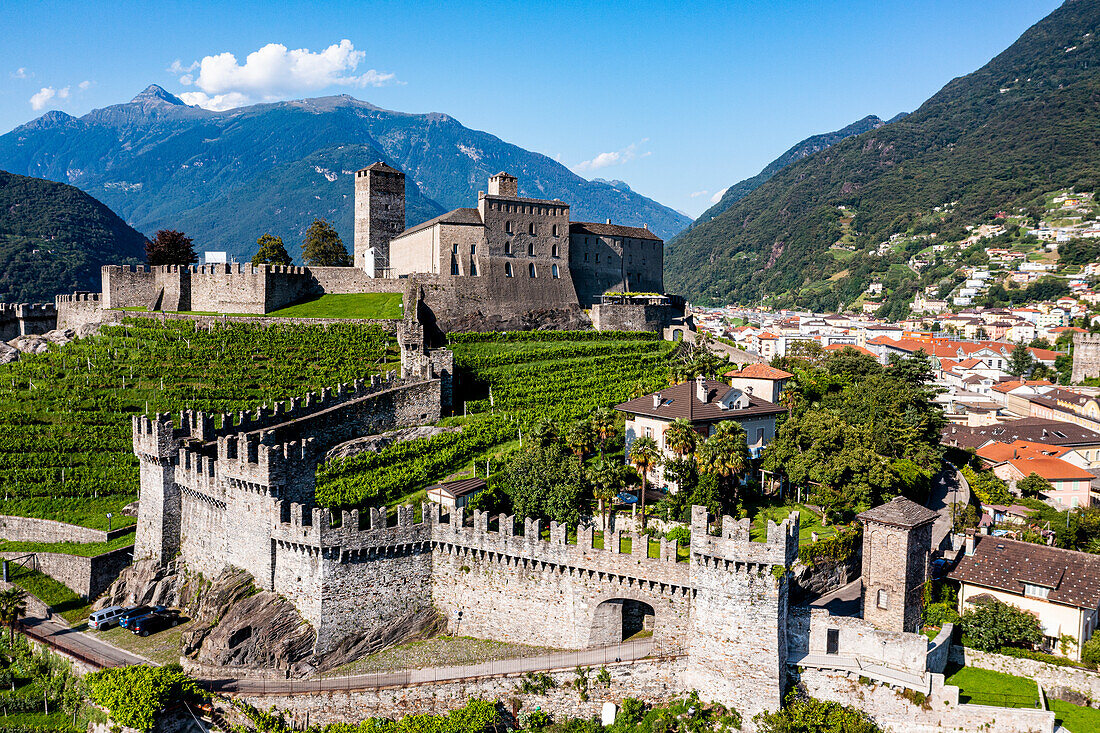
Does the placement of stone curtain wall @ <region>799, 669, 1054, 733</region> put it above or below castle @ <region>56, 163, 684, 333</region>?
below

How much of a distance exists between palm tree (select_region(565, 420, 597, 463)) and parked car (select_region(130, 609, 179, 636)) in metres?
20.6

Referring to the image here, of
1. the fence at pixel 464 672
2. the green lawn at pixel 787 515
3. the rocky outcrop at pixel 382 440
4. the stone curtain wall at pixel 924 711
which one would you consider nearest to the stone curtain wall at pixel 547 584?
the fence at pixel 464 672

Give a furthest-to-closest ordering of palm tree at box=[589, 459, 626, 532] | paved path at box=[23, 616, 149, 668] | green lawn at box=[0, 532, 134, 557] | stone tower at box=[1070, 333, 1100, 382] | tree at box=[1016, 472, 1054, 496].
Result: stone tower at box=[1070, 333, 1100, 382] → tree at box=[1016, 472, 1054, 496] → green lawn at box=[0, 532, 134, 557] → palm tree at box=[589, 459, 626, 532] → paved path at box=[23, 616, 149, 668]

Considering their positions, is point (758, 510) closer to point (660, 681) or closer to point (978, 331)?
point (660, 681)

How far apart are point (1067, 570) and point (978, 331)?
12013 centimetres

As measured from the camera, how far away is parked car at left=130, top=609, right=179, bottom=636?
112ft

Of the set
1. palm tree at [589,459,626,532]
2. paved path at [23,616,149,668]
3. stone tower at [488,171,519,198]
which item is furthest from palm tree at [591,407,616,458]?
stone tower at [488,171,519,198]

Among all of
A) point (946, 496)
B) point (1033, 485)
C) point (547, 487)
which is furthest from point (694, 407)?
point (1033, 485)

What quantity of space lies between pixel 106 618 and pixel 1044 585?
41.3 metres

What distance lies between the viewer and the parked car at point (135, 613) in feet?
113

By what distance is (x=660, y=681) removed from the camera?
2814 cm

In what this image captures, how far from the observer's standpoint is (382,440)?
154 ft

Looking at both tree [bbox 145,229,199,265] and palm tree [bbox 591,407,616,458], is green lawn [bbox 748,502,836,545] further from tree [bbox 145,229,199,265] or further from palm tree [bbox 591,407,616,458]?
tree [bbox 145,229,199,265]

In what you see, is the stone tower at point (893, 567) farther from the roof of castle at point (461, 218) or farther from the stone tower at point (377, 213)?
the stone tower at point (377, 213)
